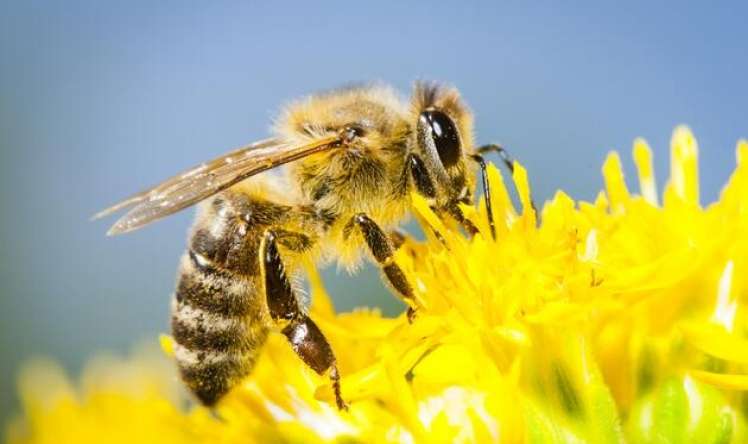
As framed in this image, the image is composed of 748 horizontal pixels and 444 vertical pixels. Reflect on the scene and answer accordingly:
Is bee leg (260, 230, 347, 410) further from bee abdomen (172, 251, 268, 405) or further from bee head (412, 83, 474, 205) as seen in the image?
bee head (412, 83, 474, 205)

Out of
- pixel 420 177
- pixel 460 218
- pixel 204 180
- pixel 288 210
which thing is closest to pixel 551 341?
pixel 460 218

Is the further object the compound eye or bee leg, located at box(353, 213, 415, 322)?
the compound eye

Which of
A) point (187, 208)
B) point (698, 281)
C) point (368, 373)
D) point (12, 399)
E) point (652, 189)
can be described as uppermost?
point (652, 189)

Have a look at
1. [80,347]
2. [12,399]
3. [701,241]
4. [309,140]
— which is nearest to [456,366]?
[701,241]

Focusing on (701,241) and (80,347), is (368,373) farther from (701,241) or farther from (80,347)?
(80,347)

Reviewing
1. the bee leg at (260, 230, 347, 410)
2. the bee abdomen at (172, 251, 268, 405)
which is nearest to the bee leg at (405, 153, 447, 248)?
the bee leg at (260, 230, 347, 410)

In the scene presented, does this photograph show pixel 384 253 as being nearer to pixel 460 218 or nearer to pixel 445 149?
pixel 460 218
